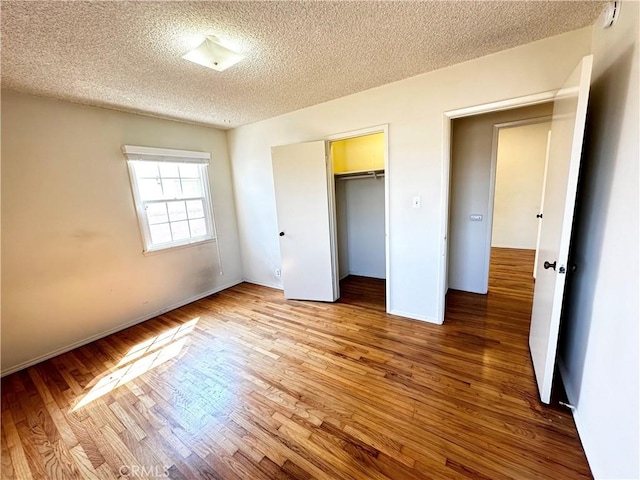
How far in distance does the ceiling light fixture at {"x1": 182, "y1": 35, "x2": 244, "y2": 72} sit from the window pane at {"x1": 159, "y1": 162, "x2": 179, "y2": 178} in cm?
176

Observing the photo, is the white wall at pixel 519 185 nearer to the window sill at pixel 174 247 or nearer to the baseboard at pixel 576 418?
the baseboard at pixel 576 418

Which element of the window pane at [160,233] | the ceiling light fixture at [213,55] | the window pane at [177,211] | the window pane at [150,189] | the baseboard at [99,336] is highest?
the ceiling light fixture at [213,55]

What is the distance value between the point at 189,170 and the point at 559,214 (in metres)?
3.84

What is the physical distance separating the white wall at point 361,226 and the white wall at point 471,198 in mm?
979

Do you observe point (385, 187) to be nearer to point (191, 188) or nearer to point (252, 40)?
point (252, 40)

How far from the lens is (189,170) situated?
349 centimetres

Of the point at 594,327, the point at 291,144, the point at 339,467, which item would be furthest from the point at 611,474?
the point at 291,144

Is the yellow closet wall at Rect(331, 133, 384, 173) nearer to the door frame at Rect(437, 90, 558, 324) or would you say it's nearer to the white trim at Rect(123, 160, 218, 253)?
the door frame at Rect(437, 90, 558, 324)

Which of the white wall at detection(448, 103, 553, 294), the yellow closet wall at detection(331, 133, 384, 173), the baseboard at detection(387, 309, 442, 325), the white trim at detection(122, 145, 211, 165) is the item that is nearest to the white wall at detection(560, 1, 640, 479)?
the baseboard at detection(387, 309, 442, 325)

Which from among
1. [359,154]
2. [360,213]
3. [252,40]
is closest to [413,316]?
[360,213]

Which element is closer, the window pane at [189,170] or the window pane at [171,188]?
the window pane at [171,188]

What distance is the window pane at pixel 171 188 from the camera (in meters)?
3.24

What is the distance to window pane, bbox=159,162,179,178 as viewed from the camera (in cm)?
320

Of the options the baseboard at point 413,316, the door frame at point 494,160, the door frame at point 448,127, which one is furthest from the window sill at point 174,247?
the door frame at point 494,160
